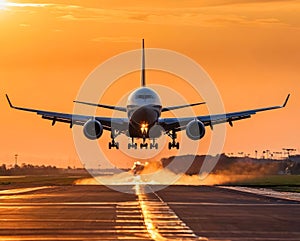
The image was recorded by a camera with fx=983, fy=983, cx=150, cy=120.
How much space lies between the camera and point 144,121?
94750 mm

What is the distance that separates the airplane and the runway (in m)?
30.1

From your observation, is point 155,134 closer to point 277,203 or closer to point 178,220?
point 277,203

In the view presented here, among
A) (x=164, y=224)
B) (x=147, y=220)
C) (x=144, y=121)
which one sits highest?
(x=144, y=121)

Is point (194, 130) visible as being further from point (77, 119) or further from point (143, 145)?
point (77, 119)

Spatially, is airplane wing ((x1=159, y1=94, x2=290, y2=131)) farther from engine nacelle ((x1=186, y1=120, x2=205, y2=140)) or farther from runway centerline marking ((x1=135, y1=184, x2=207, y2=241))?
runway centerline marking ((x1=135, y1=184, x2=207, y2=241))

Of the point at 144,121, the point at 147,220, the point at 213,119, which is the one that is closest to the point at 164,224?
the point at 147,220

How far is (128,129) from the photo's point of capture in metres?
101

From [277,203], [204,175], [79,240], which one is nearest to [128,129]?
[277,203]

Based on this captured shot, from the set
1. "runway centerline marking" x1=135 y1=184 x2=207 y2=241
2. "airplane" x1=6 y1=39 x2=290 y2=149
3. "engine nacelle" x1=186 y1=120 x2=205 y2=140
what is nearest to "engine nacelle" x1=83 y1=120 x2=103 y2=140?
"airplane" x1=6 y1=39 x2=290 y2=149

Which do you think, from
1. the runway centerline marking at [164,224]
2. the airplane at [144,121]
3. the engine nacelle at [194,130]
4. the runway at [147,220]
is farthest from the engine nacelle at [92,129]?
the runway centerline marking at [164,224]

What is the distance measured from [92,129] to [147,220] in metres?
53.3

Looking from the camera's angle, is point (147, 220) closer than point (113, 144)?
Yes

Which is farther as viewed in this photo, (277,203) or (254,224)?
(277,203)

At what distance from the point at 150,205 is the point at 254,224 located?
16600 millimetres
